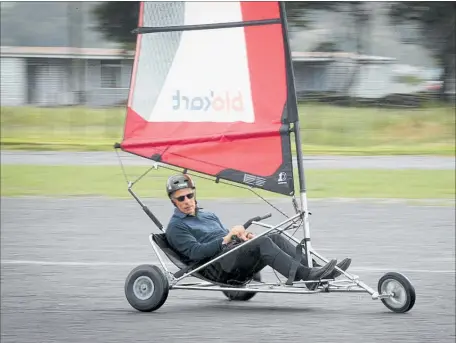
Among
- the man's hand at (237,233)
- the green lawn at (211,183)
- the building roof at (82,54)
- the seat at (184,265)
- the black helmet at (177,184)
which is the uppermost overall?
the building roof at (82,54)

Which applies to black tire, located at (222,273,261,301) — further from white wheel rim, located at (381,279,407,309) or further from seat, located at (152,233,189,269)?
white wheel rim, located at (381,279,407,309)

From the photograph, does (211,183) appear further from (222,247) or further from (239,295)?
(222,247)

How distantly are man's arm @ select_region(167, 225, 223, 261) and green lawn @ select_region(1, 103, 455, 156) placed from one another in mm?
11406

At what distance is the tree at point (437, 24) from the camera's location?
19.3 metres

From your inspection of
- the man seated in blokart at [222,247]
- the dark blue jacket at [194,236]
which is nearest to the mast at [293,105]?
the man seated in blokart at [222,247]

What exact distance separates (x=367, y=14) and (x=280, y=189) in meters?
13.0

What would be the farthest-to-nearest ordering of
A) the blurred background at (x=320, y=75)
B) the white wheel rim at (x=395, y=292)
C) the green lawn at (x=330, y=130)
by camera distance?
the blurred background at (x=320, y=75) → the green lawn at (x=330, y=130) → the white wheel rim at (x=395, y=292)

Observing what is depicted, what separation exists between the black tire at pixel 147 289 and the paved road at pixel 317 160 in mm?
9665

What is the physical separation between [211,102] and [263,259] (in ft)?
3.75

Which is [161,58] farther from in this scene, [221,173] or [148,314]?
[148,314]

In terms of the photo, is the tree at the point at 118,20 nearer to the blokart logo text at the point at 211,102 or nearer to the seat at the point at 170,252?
the blokart logo text at the point at 211,102

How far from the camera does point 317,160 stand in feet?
57.9

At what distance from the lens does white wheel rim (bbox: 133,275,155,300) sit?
Answer: 731 centimetres

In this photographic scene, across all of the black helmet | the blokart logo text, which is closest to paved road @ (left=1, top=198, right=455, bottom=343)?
the black helmet
